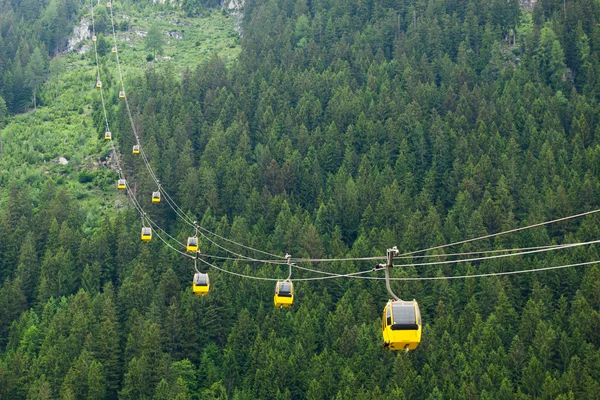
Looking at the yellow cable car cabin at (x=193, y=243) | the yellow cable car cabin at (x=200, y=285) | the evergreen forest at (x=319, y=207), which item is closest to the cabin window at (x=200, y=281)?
the yellow cable car cabin at (x=200, y=285)

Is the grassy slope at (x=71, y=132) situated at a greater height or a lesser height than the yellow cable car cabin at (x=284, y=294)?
greater

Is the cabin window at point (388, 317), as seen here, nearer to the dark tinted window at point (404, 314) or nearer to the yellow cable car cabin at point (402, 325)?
the yellow cable car cabin at point (402, 325)

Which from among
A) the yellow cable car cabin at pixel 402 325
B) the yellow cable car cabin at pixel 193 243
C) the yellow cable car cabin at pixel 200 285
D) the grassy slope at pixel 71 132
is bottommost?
the yellow cable car cabin at pixel 402 325

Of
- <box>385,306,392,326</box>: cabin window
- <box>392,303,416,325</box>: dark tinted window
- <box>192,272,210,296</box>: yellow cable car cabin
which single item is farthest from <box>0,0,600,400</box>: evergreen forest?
<box>392,303,416,325</box>: dark tinted window

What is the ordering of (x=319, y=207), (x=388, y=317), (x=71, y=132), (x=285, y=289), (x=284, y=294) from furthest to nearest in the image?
(x=71, y=132)
(x=319, y=207)
(x=285, y=289)
(x=284, y=294)
(x=388, y=317)

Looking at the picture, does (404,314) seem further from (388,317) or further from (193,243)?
(193,243)

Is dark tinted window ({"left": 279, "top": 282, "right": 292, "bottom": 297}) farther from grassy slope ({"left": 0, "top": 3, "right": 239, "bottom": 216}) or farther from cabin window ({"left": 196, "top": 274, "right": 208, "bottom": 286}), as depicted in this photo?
grassy slope ({"left": 0, "top": 3, "right": 239, "bottom": 216})

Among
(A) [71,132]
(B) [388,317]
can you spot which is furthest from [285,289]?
(A) [71,132]
